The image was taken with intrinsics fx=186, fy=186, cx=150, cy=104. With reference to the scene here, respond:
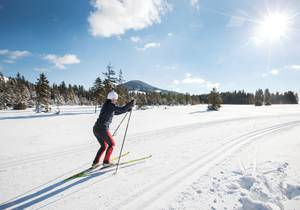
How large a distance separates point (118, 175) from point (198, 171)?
7.60ft

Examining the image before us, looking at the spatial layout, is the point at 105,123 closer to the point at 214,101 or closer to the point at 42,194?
the point at 42,194

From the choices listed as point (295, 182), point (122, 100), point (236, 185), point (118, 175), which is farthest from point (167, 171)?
point (122, 100)

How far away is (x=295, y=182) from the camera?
4648 millimetres

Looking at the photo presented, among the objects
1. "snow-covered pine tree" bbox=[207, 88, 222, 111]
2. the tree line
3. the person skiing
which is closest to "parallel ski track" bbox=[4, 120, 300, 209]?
the person skiing

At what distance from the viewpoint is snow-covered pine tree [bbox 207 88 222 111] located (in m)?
46.9

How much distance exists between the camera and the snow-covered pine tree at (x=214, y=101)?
154 ft

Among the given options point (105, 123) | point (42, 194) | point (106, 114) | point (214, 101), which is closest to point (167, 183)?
point (105, 123)

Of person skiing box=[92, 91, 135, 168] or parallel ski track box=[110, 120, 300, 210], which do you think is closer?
parallel ski track box=[110, 120, 300, 210]

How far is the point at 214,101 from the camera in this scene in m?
47.2

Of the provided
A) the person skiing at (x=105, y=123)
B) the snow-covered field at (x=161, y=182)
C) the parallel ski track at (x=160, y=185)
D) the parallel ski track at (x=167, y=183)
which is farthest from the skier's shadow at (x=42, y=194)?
the parallel ski track at (x=167, y=183)

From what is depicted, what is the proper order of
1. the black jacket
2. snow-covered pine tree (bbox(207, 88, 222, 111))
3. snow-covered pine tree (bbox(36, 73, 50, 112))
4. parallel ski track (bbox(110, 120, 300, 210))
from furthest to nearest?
snow-covered pine tree (bbox(207, 88, 222, 111)) < snow-covered pine tree (bbox(36, 73, 50, 112)) < the black jacket < parallel ski track (bbox(110, 120, 300, 210))

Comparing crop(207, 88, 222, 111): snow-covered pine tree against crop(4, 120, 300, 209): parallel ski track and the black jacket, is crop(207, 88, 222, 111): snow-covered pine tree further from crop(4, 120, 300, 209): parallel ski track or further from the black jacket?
the black jacket

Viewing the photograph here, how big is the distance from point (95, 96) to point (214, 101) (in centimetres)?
3071

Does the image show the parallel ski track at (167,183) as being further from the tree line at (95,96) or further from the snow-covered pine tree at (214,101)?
the snow-covered pine tree at (214,101)
